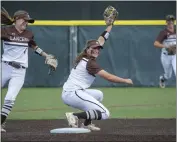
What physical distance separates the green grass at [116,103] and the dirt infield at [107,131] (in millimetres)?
1077

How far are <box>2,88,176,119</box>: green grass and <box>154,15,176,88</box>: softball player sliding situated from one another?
28.4 inches

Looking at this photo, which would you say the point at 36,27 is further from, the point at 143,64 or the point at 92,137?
the point at 92,137

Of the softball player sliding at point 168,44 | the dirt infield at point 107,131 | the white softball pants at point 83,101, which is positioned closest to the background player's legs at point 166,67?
the softball player sliding at point 168,44

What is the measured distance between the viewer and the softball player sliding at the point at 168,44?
14.3 metres

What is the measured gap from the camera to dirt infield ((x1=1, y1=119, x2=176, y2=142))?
6965 millimetres

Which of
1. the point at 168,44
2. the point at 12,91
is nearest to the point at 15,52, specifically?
the point at 12,91

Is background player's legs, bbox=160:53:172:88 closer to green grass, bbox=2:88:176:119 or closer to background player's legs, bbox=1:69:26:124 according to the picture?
green grass, bbox=2:88:176:119

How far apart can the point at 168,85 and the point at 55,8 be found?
7.27m

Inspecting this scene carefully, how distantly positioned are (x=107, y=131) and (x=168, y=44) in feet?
24.5

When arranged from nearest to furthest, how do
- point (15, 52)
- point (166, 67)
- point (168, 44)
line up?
point (15, 52)
point (168, 44)
point (166, 67)

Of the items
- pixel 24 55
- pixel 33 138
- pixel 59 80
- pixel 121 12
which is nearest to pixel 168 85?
pixel 59 80

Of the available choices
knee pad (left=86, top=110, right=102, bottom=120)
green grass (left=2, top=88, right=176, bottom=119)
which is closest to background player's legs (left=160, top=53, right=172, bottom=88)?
green grass (left=2, top=88, right=176, bottom=119)

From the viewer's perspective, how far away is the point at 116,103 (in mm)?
12273

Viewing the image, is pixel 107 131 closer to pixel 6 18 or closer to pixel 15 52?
pixel 15 52
